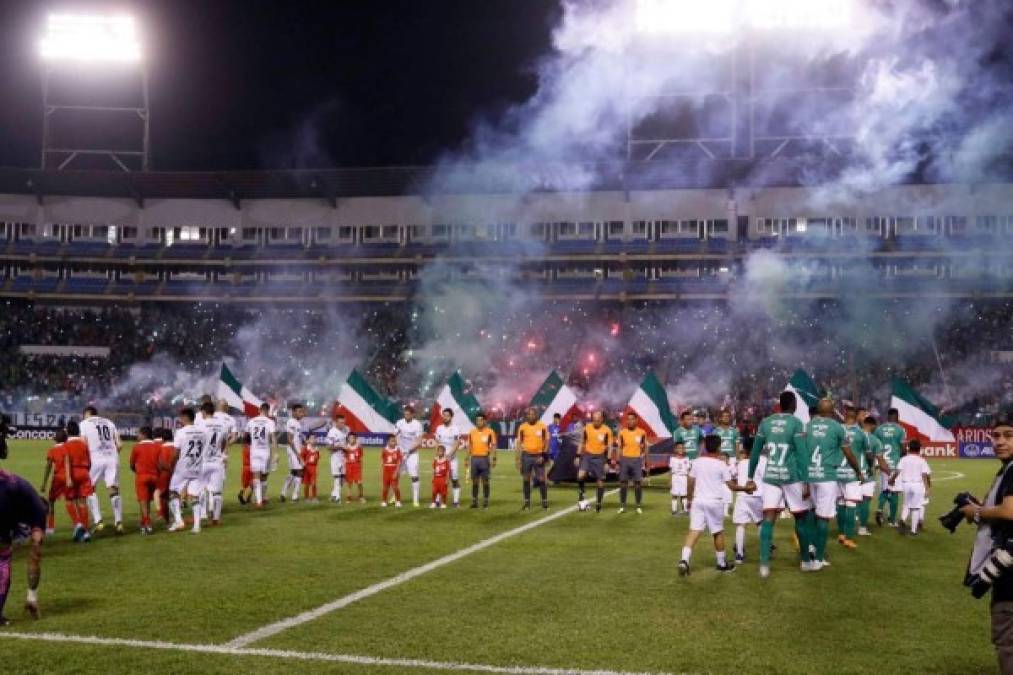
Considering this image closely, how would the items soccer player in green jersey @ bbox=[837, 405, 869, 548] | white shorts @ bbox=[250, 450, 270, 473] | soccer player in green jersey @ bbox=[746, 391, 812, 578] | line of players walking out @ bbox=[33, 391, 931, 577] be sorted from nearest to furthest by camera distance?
soccer player in green jersey @ bbox=[746, 391, 812, 578], line of players walking out @ bbox=[33, 391, 931, 577], soccer player in green jersey @ bbox=[837, 405, 869, 548], white shorts @ bbox=[250, 450, 270, 473]

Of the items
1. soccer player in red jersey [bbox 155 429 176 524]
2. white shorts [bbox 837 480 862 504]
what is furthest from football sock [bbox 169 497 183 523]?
white shorts [bbox 837 480 862 504]

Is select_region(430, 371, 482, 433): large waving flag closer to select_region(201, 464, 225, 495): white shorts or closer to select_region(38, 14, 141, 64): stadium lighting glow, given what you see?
select_region(201, 464, 225, 495): white shorts

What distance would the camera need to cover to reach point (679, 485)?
61.4ft

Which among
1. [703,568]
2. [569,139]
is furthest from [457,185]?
[703,568]

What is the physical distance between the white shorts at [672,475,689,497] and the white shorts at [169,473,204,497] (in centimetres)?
890

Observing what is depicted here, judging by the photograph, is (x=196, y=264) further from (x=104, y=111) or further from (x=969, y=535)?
(x=969, y=535)

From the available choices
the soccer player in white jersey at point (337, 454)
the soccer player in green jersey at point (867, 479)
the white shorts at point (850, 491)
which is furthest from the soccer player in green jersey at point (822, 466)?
the soccer player in white jersey at point (337, 454)

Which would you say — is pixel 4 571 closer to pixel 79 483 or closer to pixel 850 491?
pixel 79 483

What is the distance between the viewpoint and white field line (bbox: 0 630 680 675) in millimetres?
7223

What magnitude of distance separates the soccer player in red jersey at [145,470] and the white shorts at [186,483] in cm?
28

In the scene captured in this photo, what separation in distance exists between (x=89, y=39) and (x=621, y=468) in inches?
2051

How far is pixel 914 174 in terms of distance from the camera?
55.9m

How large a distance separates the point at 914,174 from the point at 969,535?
1763 inches

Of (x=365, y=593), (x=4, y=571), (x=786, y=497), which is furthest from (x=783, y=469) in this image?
(x=4, y=571)
